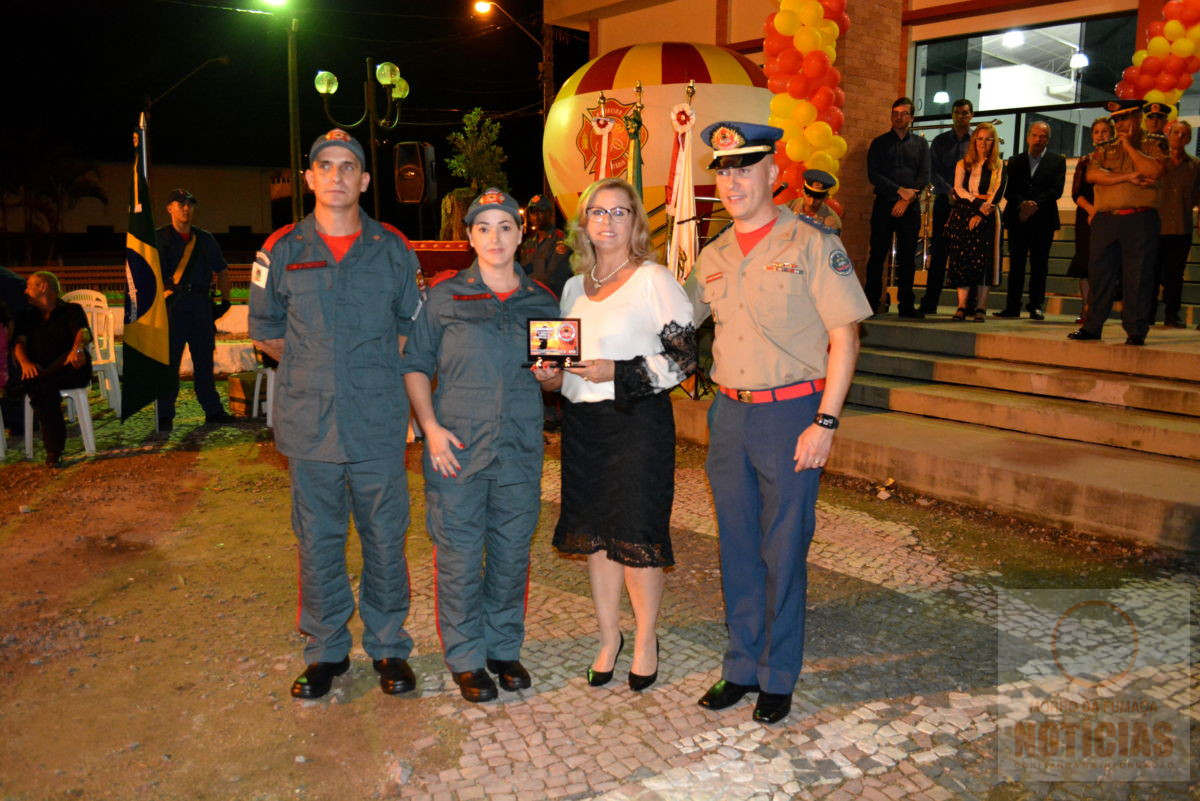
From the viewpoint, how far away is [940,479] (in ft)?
20.5

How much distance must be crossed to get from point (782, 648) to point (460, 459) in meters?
1.41

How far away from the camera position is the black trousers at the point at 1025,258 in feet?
31.1

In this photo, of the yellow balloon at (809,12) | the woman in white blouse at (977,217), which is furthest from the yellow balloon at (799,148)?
the woman in white blouse at (977,217)

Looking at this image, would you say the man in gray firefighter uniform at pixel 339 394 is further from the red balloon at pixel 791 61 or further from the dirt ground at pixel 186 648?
the red balloon at pixel 791 61

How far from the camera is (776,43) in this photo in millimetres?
9031

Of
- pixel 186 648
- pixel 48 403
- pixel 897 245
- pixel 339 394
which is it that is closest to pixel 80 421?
pixel 48 403

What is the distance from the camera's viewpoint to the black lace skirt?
340 centimetres

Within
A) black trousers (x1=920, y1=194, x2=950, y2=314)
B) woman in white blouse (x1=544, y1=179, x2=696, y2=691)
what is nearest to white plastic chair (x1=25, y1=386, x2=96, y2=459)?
woman in white blouse (x1=544, y1=179, x2=696, y2=691)

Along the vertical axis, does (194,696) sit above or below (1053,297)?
below

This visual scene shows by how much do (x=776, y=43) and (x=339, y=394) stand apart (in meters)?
7.19

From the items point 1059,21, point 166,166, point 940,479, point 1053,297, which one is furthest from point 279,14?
point 166,166

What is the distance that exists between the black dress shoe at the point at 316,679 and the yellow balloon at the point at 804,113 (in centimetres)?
717

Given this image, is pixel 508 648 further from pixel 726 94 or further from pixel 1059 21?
pixel 1059 21

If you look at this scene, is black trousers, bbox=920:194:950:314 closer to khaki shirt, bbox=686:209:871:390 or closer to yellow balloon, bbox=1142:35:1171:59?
yellow balloon, bbox=1142:35:1171:59
